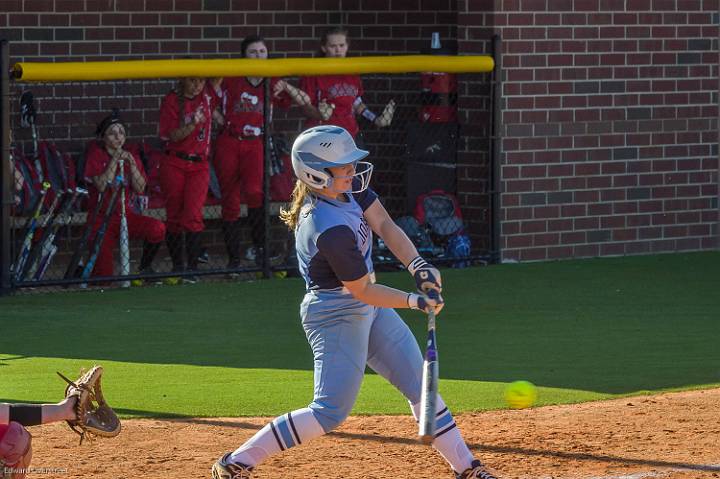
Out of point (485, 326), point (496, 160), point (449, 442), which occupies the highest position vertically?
point (496, 160)

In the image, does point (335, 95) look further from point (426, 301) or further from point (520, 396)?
point (426, 301)

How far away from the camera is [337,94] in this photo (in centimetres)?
1337

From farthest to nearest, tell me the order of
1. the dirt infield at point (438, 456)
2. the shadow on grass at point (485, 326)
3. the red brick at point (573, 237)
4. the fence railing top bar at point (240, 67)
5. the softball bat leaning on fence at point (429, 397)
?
the red brick at point (573, 237) → the fence railing top bar at point (240, 67) → the shadow on grass at point (485, 326) → the dirt infield at point (438, 456) → the softball bat leaning on fence at point (429, 397)

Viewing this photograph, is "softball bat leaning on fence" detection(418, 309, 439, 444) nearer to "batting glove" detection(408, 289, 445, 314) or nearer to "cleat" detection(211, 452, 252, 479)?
"batting glove" detection(408, 289, 445, 314)

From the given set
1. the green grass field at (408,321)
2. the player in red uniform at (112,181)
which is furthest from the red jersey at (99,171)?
the green grass field at (408,321)

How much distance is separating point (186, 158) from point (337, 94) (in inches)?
62.5

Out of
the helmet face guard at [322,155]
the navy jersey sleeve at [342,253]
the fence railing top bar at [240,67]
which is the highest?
the fence railing top bar at [240,67]

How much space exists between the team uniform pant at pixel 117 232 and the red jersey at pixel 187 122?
667 mm

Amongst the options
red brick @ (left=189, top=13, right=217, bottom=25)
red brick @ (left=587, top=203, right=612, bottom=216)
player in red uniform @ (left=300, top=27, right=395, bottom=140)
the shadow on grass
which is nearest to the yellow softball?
the shadow on grass

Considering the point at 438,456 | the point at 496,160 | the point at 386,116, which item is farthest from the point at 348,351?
the point at 496,160

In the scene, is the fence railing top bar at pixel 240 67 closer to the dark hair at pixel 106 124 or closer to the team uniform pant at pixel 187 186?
the dark hair at pixel 106 124

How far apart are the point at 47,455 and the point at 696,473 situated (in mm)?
3029

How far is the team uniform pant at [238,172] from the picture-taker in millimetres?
13109

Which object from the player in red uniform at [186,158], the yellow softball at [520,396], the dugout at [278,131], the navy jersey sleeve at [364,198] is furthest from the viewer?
the player in red uniform at [186,158]
